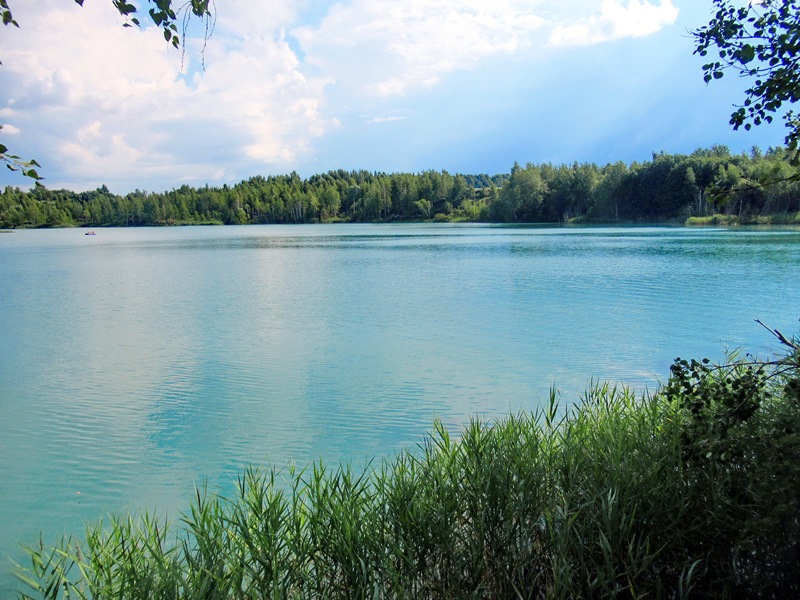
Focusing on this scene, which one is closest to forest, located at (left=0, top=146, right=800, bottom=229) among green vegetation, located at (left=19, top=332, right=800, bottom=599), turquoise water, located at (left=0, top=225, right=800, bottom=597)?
turquoise water, located at (left=0, top=225, right=800, bottom=597)

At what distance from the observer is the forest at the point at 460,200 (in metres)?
66.1

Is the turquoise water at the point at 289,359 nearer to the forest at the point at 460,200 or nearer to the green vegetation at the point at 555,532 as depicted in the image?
the green vegetation at the point at 555,532

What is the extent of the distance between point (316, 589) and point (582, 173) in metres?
90.2

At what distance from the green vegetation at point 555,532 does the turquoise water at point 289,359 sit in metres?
2.05

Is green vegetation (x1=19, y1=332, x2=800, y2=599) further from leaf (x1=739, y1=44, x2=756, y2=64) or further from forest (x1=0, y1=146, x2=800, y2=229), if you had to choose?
forest (x1=0, y1=146, x2=800, y2=229)

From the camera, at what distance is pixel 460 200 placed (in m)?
126

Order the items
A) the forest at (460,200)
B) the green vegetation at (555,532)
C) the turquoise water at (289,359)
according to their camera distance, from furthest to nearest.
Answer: the forest at (460,200) < the turquoise water at (289,359) < the green vegetation at (555,532)

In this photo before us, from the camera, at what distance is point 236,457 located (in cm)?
625

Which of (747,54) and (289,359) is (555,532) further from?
(289,359)

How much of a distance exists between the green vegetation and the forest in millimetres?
29744

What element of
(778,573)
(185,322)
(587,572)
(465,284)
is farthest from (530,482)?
(465,284)

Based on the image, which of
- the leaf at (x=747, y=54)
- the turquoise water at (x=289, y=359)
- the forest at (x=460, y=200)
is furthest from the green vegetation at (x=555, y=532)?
the forest at (x=460, y=200)

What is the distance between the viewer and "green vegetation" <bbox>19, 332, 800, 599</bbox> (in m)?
2.69

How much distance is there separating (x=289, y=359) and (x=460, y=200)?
118750 mm
